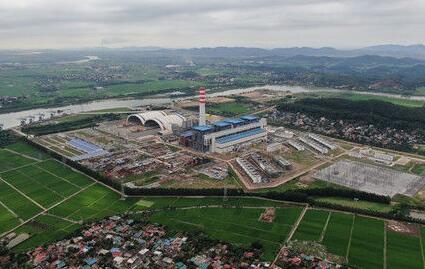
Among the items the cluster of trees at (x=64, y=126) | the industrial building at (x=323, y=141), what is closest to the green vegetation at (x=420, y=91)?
the industrial building at (x=323, y=141)

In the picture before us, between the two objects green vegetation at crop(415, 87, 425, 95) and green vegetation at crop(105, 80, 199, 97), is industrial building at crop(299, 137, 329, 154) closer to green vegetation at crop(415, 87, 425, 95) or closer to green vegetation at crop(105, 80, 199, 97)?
green vegetation at crop(105, 80, 199, 97)

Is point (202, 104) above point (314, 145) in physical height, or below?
above

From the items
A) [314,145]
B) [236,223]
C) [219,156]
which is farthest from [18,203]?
[314,145]

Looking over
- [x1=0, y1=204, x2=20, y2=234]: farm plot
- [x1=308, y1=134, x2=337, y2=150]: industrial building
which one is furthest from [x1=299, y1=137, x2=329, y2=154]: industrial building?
[x1=0, y1=204, x2=20, y2=234]: farm plot

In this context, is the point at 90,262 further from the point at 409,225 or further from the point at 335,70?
the point at 335,70

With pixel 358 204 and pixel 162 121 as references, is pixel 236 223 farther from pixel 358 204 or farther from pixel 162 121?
pixel 162 121

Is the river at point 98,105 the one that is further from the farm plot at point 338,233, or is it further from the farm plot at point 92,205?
the farm plot at point 338,233
